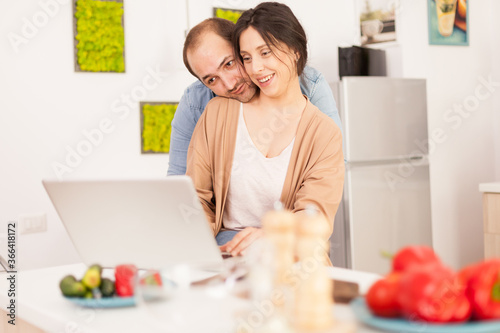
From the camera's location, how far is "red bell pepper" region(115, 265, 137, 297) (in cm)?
96

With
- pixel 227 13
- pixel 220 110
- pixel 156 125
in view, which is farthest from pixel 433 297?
pixel 227 13

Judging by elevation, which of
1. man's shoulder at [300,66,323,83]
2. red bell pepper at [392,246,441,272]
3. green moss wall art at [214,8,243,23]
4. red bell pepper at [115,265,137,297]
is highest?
green moss wall art at [214,8,243,23]

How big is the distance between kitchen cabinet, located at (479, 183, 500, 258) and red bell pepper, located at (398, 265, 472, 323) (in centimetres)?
286

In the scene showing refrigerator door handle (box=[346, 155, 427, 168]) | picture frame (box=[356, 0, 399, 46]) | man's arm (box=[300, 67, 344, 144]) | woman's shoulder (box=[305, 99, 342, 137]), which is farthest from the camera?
picture frame (box=[356, 0, 399, 46])

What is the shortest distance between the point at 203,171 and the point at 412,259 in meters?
0.96

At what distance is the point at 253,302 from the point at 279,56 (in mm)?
1045

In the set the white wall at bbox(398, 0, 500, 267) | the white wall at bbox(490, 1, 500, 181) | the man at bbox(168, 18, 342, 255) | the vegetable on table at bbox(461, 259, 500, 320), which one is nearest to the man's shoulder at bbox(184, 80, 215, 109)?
the man at bbox(168, 18, 342, 255)

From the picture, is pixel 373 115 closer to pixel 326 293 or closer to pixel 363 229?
pixel 363 229

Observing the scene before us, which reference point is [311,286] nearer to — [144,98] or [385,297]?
[385,297]

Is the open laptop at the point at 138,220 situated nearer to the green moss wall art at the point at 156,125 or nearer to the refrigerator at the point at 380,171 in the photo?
the refrigerator at the point at 380,171

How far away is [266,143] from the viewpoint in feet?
5.54

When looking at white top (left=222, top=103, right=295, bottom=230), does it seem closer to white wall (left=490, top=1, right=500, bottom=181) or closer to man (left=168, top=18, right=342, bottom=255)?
man (left=168, top=18, right=342, bottom=255)

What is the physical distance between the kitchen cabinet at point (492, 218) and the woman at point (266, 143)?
2.13m

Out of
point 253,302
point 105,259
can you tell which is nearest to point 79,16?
point 105,259
